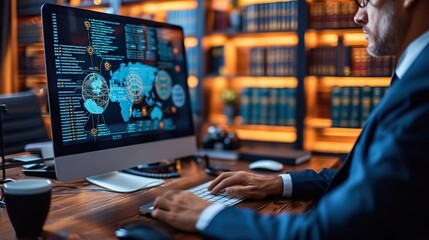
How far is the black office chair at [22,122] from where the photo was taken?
208 cm

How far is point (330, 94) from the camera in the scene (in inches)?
135

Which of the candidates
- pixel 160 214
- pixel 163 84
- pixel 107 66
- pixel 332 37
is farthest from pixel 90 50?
pixel 332 37

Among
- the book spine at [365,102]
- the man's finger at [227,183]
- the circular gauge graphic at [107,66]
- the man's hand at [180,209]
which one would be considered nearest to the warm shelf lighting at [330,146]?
the book spine at [365,102]

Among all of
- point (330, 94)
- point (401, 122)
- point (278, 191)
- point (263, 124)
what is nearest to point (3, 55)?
point (263, 124)

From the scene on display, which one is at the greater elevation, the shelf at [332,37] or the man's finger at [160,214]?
the shelf at [332,37]

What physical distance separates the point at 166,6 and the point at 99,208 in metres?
3.23

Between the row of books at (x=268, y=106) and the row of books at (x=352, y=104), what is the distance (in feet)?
1.13

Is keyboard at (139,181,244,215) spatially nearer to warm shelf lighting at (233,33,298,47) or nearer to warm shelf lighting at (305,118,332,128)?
warm shelf lighting at (305,118,332,128)

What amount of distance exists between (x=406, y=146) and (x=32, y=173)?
120 cm

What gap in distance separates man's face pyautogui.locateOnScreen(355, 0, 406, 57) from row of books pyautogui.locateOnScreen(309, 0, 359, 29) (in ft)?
7.40

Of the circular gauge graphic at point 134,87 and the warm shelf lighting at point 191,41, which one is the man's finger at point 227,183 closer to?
the circular gauge graphic at point 134,87

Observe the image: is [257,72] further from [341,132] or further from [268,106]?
[341,132]

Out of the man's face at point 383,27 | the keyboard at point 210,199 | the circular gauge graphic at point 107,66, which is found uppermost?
the man's face at point 383,27

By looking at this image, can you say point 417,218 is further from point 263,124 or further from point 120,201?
point 263,124
